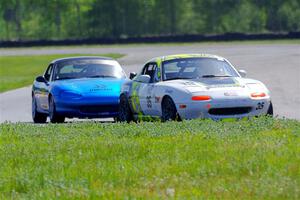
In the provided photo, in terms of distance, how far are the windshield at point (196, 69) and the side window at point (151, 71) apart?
218 millimetres

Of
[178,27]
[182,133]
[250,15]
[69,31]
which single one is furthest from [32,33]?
[182,133]

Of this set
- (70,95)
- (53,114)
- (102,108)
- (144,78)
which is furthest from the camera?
(53,114)

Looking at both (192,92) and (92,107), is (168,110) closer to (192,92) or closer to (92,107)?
(192,92)

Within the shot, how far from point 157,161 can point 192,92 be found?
5590 mm

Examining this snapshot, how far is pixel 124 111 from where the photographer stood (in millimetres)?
17469

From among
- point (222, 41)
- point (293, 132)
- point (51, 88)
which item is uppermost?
point (293, 132)

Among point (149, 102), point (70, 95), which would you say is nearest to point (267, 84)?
point (70, 95)

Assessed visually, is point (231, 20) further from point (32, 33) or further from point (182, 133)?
point (182, 133)

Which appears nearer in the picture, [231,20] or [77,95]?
[77,95]

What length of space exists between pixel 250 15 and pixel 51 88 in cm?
9025

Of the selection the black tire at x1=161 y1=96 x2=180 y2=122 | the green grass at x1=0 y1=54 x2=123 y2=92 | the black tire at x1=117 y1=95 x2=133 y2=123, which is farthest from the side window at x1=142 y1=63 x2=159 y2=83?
the green grass at x1=0 y1=54 x2=123 y2=92

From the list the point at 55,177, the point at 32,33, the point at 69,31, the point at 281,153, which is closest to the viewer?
the point at 55,177

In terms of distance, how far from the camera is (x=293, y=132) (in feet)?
37.0

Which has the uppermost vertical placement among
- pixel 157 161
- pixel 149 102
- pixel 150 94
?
pixel 157 161
